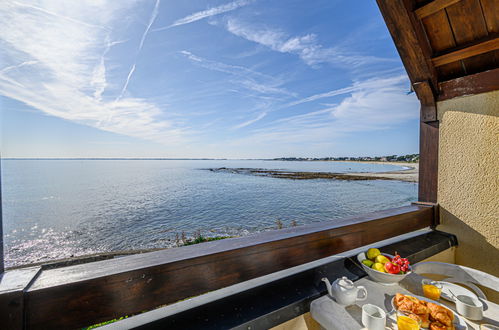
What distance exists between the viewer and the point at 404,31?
155cm

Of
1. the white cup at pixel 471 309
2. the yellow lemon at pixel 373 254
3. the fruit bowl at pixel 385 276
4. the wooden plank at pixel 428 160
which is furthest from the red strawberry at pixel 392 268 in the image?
the wooden plank at pixel 428 160

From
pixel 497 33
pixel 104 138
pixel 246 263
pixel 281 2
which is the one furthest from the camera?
pixel 104 138

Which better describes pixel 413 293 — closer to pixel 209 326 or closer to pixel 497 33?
pixel 209 326

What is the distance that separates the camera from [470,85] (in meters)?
1.87

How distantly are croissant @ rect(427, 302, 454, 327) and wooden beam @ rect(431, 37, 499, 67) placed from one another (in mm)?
2018

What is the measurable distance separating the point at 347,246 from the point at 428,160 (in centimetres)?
160

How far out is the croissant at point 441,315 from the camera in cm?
83

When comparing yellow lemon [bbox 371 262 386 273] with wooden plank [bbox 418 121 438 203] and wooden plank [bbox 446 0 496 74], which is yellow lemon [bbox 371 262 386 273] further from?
wooden plank [bbox 446 0 496 74]

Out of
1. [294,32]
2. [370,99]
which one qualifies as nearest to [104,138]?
[294,32]

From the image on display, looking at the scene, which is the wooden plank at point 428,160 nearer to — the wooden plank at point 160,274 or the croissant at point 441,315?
the wooden plank at point 160,274

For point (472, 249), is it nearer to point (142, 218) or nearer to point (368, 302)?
point (368, 302)

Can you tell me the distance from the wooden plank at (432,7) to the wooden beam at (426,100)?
67 centimetres

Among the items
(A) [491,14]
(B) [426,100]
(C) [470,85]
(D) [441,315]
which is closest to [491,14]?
(A) [491,14]

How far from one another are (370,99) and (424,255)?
7.78 metres
